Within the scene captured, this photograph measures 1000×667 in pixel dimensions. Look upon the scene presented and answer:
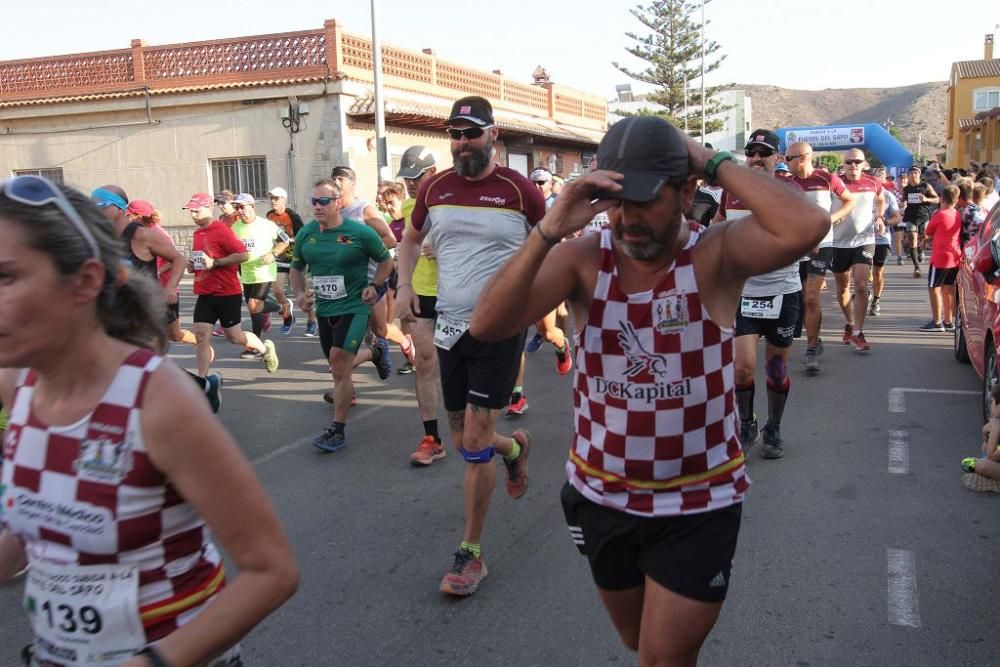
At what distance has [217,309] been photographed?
847 cm

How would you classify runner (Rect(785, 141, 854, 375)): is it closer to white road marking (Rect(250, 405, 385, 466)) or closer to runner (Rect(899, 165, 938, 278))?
white road marking (Rect(250, 405, 385, 466))

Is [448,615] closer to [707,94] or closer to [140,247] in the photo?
[140,247]

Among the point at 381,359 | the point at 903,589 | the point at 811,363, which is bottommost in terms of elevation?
the point at 903,589

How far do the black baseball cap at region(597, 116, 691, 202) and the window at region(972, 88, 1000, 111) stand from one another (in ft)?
239

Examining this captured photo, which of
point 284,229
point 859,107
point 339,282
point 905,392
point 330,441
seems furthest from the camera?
point 859,107

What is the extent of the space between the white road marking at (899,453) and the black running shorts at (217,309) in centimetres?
597

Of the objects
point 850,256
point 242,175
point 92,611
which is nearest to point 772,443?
point 850,256

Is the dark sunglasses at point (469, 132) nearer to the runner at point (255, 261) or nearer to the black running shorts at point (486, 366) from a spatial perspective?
the black running shorts at point (486, 366)

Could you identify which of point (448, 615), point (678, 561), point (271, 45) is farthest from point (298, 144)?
point (678, 561)

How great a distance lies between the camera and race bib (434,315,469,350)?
4469 mm

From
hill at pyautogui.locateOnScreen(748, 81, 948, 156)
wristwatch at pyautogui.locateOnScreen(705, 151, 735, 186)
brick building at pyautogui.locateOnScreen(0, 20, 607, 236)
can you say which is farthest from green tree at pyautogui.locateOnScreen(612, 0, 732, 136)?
hill at pyautogui.locateOnScreen(748, 81, 948, 156)

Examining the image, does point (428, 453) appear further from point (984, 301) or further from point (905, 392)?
point (905, 392)

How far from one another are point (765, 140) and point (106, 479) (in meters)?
5.14

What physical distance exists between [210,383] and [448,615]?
6.70 feet
